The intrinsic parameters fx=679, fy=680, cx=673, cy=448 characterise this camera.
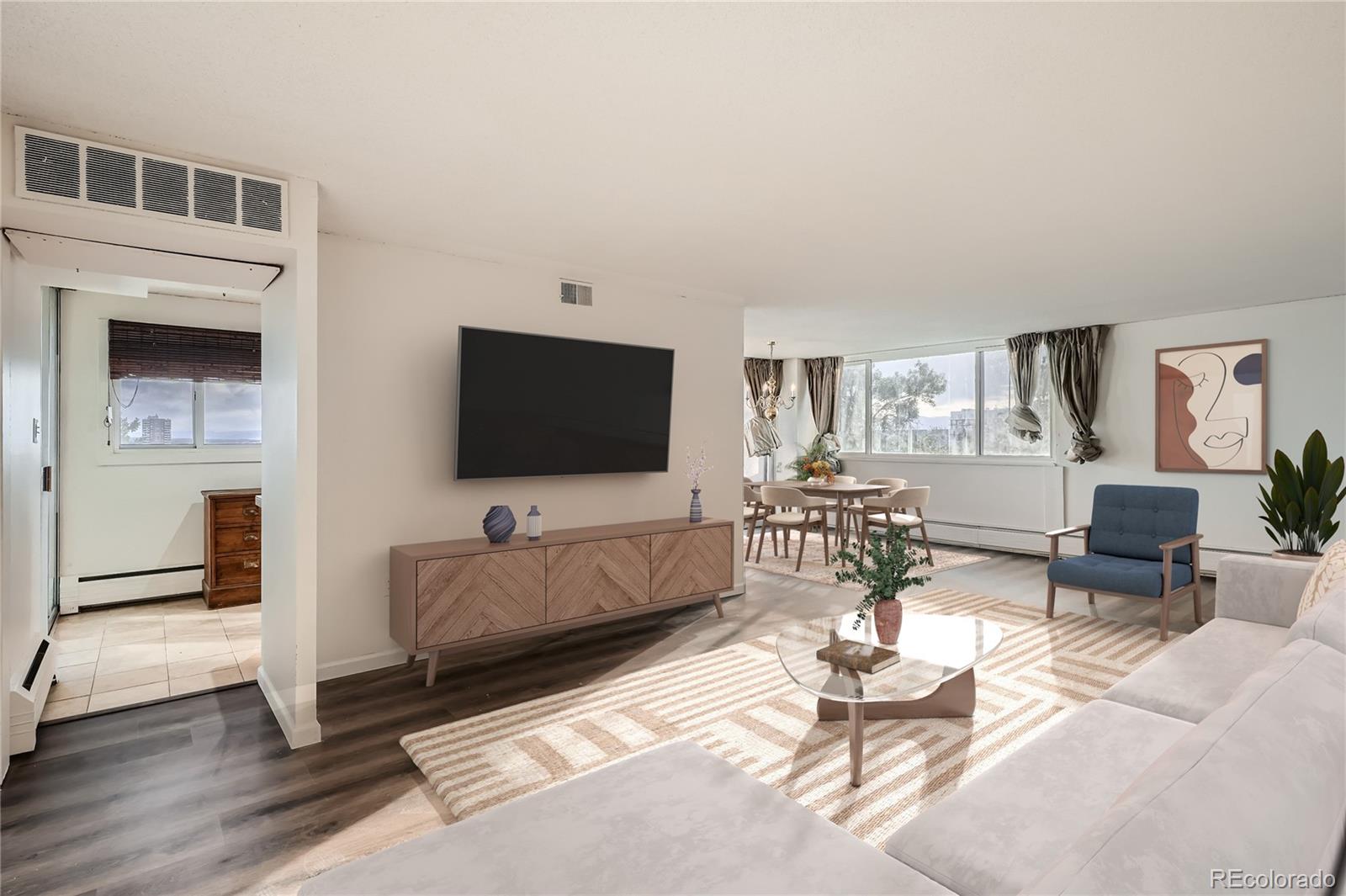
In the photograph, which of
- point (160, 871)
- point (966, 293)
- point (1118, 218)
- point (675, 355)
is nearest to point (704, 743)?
point (160, 871)

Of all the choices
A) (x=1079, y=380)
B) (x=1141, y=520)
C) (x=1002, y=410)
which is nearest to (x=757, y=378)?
(x=1002, y=410)

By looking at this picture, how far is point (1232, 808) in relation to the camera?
0.91 metres

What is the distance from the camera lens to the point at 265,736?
2953 millimetres

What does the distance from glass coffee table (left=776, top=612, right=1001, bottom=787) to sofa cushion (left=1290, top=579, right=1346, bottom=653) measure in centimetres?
100

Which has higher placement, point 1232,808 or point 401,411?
point 401,411

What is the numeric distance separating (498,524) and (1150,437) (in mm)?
6286

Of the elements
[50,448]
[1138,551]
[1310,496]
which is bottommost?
[1138,551]

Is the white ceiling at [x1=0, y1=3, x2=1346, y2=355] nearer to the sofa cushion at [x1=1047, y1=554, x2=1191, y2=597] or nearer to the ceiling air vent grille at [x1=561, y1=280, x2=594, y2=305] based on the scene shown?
the ceiling air vent grille at [x1=561, y1=280, x2=594, y2=305]

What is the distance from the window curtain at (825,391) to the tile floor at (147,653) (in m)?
6.98

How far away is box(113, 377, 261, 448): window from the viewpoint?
5.30m

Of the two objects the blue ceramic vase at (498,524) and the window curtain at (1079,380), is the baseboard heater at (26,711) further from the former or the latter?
the window curtain at (1079,380)

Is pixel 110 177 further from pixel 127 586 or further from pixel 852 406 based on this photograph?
pixel 852 406

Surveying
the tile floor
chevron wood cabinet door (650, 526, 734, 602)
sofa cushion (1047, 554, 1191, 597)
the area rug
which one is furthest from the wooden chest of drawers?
sofa cushion (1047, 554, 1191, 597)

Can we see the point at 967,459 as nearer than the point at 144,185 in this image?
No
